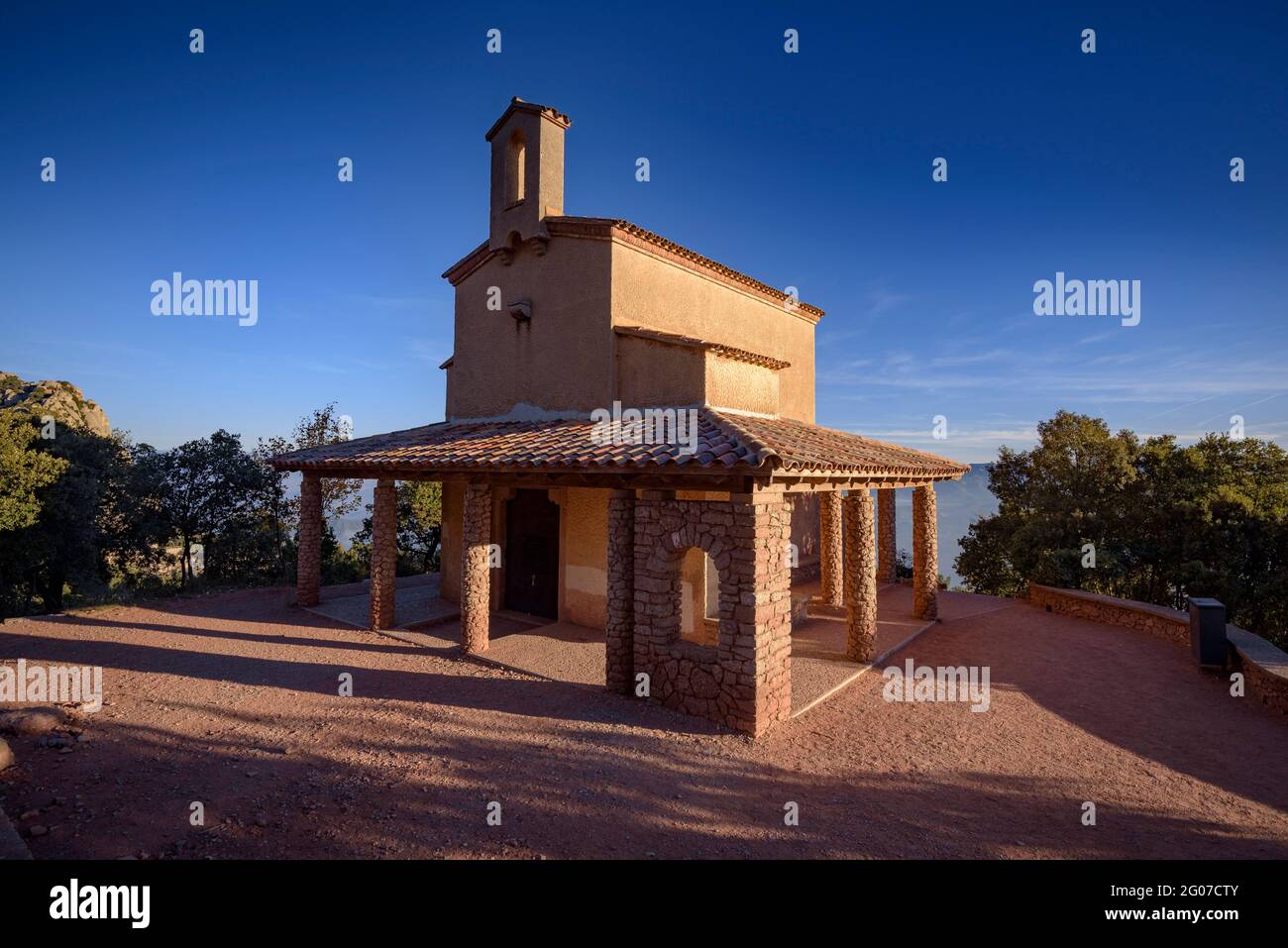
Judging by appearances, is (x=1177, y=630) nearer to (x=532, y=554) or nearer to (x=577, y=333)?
(x=532, y=554)

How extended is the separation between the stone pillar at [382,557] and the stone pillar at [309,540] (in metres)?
2.72

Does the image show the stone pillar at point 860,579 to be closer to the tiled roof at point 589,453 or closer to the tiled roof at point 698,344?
the tiled roof at point 589,453

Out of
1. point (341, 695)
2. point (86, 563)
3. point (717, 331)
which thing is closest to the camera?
point (341, 695)

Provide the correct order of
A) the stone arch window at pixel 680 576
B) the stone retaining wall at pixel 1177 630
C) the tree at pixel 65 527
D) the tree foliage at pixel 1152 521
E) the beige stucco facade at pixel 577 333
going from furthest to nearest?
1. the tree foliage at pixel 1152 521
2. the tree at pixel 65 527
3. the beige stucco facade at pixel 577 333
4. the stone retaining wall at pixel 1177 630
5. the stone arch window at pixel 680 576

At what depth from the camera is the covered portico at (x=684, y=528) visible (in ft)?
22.6

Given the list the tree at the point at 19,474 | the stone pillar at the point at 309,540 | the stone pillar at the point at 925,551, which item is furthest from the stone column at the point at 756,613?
the tree at the point at 19,474

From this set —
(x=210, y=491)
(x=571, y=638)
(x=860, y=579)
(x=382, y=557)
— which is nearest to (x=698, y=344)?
(x=860, y=579)

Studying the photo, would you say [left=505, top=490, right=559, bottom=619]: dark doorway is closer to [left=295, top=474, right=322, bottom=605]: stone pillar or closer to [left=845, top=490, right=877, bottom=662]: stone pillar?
[left=295, top=474, right=322, bottom=605]: stone pillar

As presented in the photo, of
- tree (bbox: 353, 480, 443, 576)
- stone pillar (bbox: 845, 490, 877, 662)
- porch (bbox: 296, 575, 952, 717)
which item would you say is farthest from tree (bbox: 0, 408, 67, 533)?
stone pillar (bbox: 845, 490, 877, 662)

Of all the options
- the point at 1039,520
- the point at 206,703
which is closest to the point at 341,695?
the point at 206,703

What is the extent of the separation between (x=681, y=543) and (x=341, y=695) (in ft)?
18.2

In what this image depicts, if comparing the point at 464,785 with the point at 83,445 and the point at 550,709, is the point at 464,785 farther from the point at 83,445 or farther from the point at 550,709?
the point at 83,445
